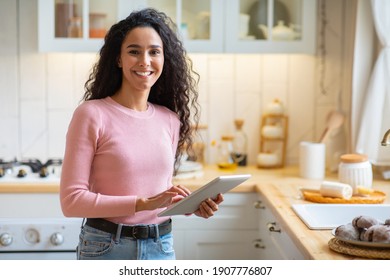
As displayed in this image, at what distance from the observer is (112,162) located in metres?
1.37

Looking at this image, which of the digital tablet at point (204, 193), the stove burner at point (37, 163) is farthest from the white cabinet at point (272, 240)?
the stove burner at point (37, 163)

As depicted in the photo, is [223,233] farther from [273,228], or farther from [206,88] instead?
[206,88]

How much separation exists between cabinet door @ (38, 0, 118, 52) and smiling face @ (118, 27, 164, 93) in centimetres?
85

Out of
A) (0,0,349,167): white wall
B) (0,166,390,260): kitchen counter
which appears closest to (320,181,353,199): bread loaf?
(0,166,390,260): kitchen counter

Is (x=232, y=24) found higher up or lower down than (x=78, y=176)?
higher up

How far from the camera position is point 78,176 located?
1.33 meters

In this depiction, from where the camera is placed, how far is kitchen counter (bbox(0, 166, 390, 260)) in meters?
1.37

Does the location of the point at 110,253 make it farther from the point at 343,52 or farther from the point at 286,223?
the point at 343,52

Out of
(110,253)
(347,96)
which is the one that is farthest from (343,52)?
(110,253)

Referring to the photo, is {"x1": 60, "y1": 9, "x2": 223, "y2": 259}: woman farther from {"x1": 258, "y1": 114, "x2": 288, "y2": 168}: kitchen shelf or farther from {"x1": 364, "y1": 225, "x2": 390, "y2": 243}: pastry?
{"x1": 258, "y1": 114, "x2": 288, "y2": 168}: kitchen shelf

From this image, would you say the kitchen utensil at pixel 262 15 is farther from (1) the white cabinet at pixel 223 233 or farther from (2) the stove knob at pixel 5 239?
(2) the stove knob at pixel 5 239

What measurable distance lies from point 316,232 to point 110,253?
0.44 m

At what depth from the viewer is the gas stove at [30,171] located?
2.13 metres

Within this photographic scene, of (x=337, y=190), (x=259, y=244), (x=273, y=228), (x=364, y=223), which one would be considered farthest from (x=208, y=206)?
(x=259, y=244)
